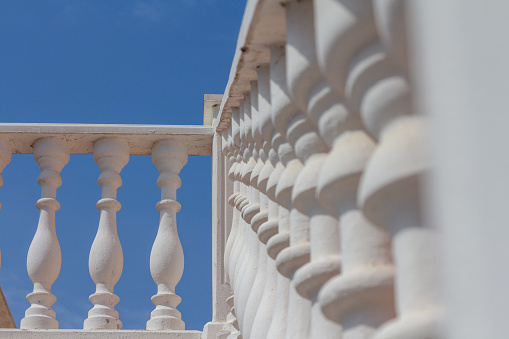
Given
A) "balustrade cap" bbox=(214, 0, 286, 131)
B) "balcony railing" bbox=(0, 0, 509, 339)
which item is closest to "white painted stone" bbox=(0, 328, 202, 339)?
"balcony railing" bbox=(0, 0, 509, 339)

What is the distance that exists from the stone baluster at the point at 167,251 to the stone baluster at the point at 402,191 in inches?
80.1

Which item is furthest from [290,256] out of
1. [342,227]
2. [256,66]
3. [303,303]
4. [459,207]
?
[459,207]

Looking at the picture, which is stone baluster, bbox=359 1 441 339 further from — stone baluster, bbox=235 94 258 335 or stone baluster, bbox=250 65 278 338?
stone baluster, bbox=235 94 258 335

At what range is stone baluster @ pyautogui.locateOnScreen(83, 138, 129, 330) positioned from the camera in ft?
9.12

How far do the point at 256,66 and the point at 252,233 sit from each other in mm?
442

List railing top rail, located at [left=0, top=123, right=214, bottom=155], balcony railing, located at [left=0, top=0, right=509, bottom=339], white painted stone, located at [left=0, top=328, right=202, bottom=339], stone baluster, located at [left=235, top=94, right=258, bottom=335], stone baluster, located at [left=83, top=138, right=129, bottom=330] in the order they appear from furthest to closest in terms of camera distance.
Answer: railing top rail, located at [left=0, top=123, right=214, bottom=155] → stone baluster, located at [left=83, top=138, right=129, bottom=330] → white painted stone, located at [left=0, top=328, right=202, bottom=339] → stone baluster, located at [left=235, top=94, right=258, bottom=335] → balcony railing, located at [left=0, top=0, right=509, bottom=339]

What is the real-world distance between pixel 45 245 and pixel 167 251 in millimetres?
452

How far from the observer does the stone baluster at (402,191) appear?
73cm

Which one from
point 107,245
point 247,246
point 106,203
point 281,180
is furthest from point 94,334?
point 281,180

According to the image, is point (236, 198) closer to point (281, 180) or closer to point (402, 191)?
point (281, 180)

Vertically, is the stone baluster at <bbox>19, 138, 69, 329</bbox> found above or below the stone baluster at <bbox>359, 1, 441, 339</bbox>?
above

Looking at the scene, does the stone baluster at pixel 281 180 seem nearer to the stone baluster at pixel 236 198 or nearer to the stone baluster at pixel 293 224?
the stone baluster at pixel 293 224

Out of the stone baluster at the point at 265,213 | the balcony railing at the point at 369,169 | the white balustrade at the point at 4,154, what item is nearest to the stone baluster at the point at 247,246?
the balcony railing at the point at 369,169

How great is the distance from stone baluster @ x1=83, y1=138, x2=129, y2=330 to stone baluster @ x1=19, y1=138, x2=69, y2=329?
5.7 inches
